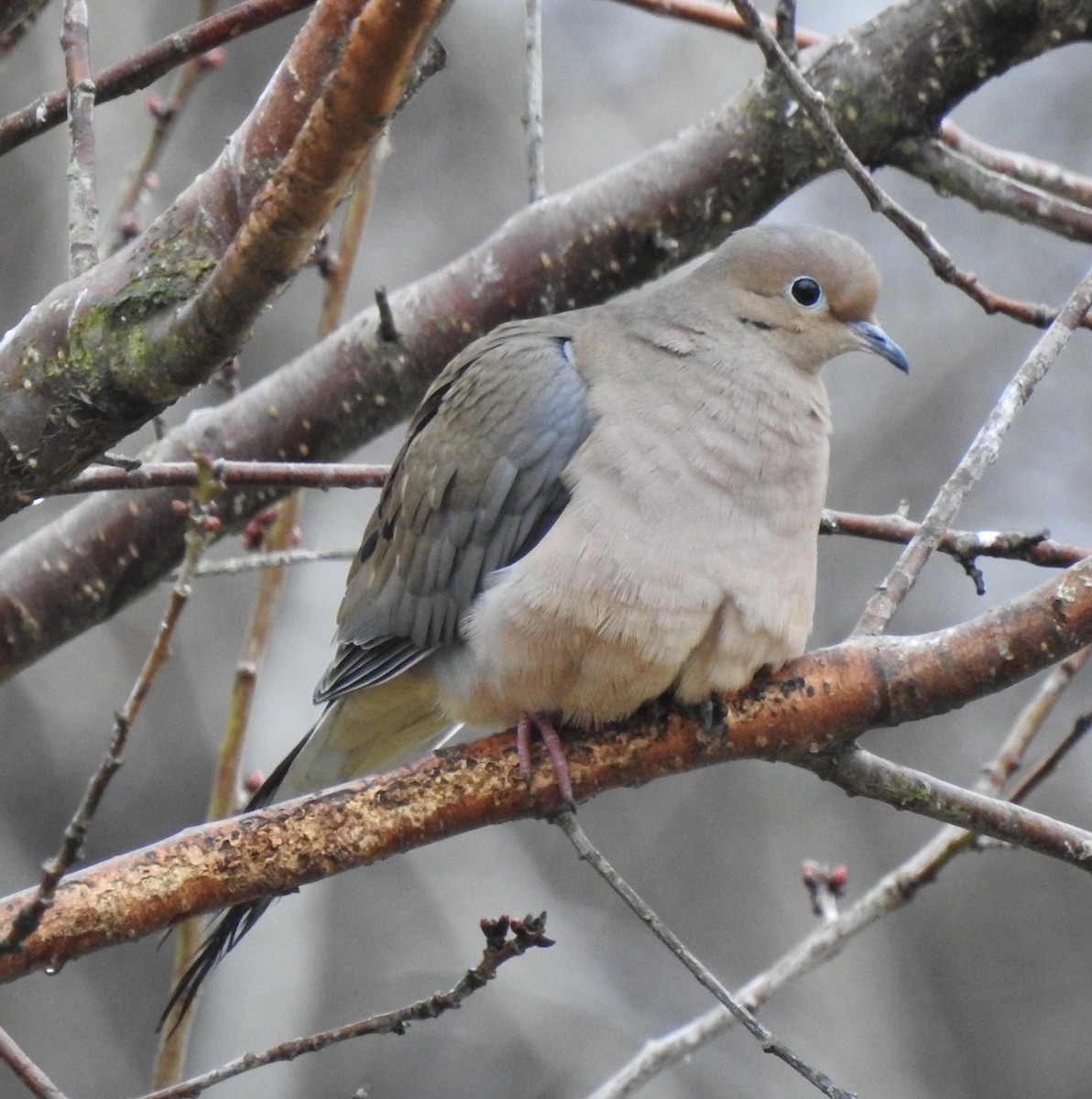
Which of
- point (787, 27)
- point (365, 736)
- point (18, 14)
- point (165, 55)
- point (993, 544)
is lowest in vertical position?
point (365, 736)

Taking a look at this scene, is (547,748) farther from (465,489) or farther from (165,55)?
(165,55)

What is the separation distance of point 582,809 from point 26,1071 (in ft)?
21.7

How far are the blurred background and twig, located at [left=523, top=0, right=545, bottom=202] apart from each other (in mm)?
3836

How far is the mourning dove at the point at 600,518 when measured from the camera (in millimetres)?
2621

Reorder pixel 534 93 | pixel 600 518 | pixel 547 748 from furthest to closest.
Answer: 1. pixel 534 93
2. pixel 600 518
3. pixel 547 748

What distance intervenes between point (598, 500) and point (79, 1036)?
20.3 feet

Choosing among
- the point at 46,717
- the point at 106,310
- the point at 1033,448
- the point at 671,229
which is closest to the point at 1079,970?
the point at 1033,448

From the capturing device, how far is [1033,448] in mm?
9445

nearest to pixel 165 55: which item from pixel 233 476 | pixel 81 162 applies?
pixel 81 162

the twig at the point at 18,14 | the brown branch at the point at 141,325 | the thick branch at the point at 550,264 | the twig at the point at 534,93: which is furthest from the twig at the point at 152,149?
the brown branch at the point at 141,325

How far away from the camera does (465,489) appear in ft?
9.87

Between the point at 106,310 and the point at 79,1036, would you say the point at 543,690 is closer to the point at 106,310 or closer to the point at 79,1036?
the point at 106,310

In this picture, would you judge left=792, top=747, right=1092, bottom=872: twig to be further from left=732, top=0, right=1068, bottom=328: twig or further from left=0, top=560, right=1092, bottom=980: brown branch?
left=732, top=0, right=1068, bottom=328: twig

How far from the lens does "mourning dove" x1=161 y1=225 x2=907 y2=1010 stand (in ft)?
8.60
